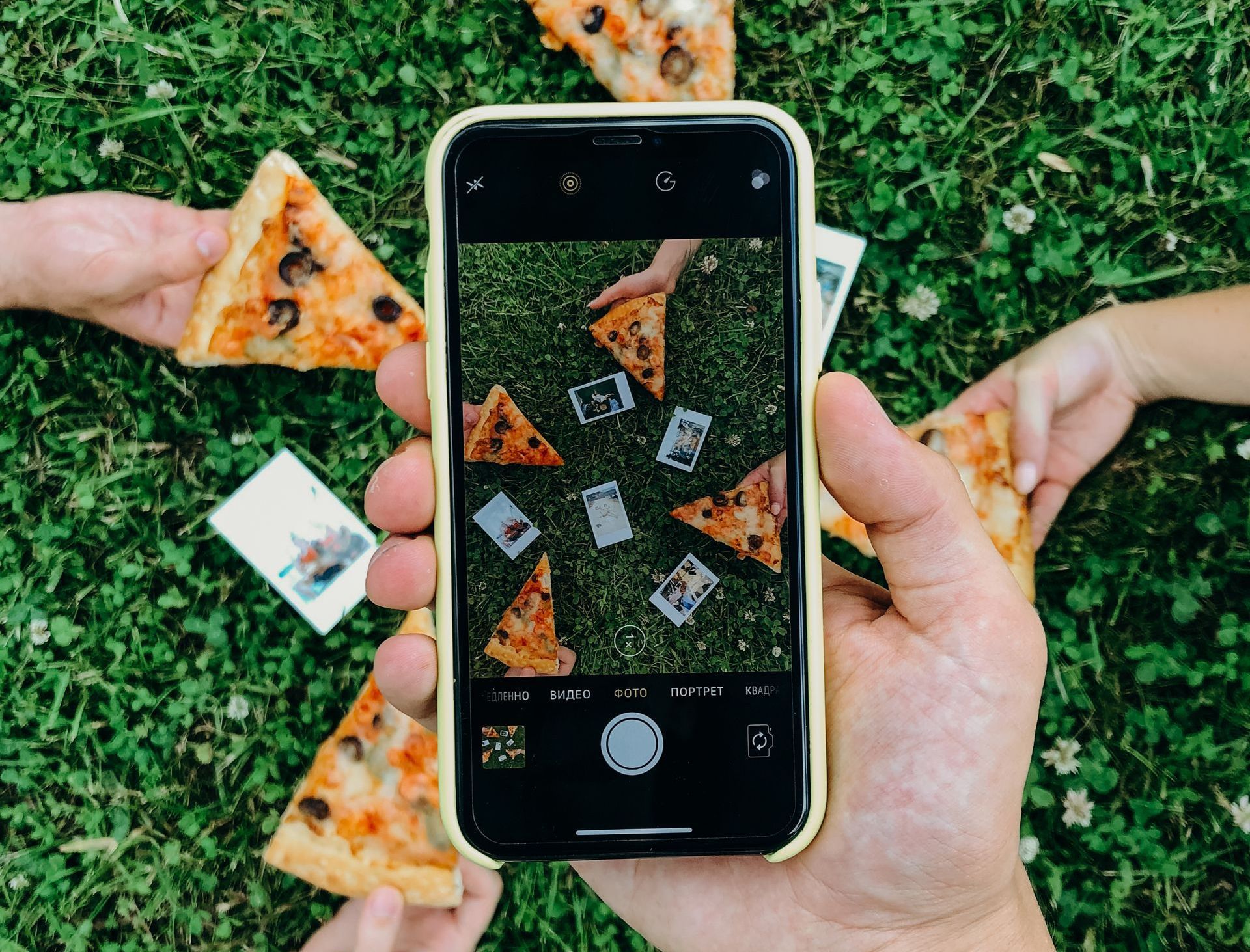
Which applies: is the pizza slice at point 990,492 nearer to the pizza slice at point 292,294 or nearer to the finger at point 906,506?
the finger at point 906,506

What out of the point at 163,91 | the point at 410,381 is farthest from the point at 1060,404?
the point at 163,91

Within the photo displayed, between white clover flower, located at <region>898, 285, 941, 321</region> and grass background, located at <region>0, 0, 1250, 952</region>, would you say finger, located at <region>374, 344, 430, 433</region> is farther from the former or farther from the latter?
white clover flower, located at <region>898, 285, 941, 321</region>

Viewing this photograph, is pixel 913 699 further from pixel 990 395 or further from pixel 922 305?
pixel 922 305

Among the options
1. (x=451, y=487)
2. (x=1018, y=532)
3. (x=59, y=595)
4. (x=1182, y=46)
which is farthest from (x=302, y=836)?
(x=1182, y=46)

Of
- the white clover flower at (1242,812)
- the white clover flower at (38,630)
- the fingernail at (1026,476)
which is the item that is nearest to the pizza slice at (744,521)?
the fingernail at (1026,476)

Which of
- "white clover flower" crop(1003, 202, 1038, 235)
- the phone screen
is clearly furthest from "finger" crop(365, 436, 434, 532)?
"white clover flower" crop(1003, 202, 1038, 235)

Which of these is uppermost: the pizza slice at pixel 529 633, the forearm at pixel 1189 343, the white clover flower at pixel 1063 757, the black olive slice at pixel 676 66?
the black olive slice at pixel 676 66

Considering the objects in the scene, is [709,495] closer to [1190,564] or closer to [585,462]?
[585,462]
